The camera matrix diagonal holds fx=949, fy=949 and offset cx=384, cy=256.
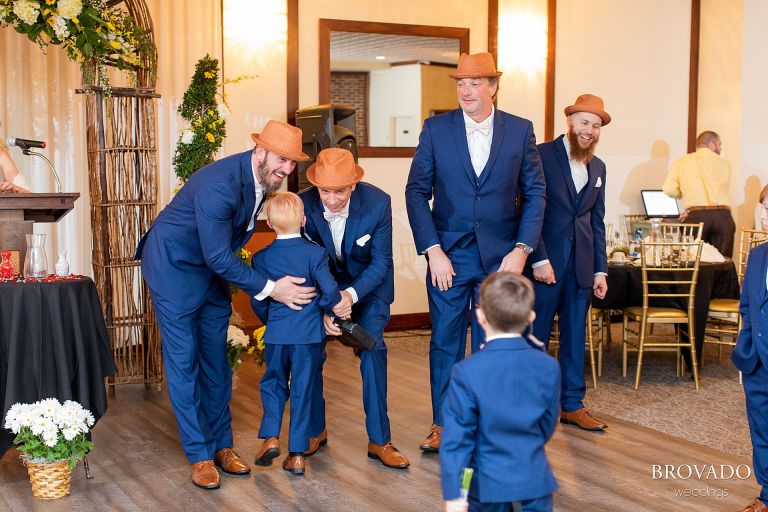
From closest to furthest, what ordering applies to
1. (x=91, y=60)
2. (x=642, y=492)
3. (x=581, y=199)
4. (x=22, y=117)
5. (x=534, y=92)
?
(x=642, y=492) < (x=581, y=199) < (x=91, y=60) < (x=22, y=117) < (x=534, y=92)

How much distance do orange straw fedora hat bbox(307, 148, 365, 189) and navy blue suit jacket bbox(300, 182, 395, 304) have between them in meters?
0.19

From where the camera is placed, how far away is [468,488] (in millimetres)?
2613

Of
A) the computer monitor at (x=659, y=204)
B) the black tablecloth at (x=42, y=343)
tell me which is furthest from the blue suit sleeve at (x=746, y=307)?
the computer monitor at (x=659, y=204)

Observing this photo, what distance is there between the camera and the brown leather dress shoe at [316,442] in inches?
184

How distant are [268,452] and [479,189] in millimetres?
1579

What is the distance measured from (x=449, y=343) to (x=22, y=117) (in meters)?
4.08

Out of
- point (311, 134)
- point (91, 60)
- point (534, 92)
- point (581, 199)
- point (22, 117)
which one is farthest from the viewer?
point (534, 92)

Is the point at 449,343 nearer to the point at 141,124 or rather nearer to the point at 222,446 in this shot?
the point at 222,446

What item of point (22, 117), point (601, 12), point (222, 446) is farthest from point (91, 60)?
point (601, 12)

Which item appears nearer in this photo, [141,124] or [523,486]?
[523,486]

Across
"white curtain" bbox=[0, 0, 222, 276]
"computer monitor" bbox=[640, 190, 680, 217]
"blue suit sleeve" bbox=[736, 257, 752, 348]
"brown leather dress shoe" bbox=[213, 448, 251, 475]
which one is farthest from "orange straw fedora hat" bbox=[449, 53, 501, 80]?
"computer monitor" bbox=[640, 190, 680, 217]

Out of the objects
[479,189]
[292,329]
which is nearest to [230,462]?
[292,329]

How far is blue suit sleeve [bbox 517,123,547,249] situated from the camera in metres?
4.58

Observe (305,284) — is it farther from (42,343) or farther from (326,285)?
(42,343)
